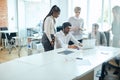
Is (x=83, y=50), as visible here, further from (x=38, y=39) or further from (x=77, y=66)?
(x=38, y=39)

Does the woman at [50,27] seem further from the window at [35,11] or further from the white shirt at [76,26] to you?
the window at [35,11]

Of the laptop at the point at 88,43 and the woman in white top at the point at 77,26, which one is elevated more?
the woman in white top at the point at 77,26

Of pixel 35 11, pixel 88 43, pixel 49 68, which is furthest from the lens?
pixel 35 11

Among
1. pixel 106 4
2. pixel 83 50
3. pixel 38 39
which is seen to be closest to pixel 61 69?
pixel 83 50

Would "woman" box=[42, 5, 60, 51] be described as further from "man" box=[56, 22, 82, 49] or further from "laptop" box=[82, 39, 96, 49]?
"laptop" box=[82, 39, 96, 49]

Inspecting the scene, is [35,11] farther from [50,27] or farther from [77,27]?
[50,27]

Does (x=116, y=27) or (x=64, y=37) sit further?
(x=116, y=27)

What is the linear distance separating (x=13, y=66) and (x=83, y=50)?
137 centimetres

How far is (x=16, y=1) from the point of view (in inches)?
309

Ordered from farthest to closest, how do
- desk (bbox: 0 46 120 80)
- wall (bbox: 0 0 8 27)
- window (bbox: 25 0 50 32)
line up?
window (bbox: 25 0 50 32)
wall (bbox: 0 0 8 27)
desk (bbox: 0 46 120 80)

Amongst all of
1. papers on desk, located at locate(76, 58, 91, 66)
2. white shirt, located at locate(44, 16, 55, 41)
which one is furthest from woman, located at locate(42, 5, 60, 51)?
papers on desk, located at locate(76, 58, 91, 66)

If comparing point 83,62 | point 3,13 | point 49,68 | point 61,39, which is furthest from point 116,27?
point 3,13

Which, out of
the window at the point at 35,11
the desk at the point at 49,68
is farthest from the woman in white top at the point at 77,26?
the window at the point at 35,11

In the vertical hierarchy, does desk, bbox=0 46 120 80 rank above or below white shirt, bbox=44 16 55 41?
below
